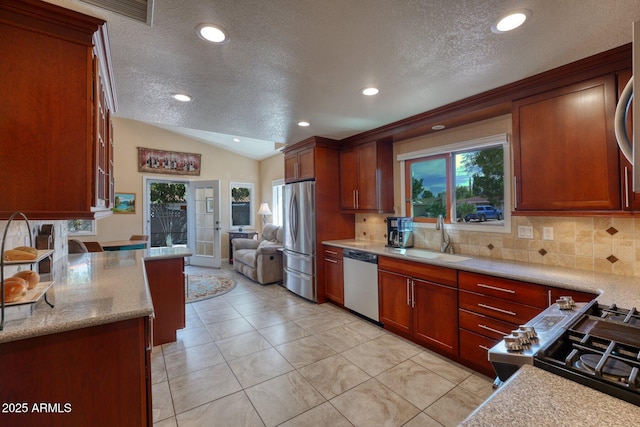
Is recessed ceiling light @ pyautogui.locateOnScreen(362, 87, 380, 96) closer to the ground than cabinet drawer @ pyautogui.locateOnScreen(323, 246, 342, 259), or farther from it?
farther from it

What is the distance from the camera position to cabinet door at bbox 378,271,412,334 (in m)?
2.85

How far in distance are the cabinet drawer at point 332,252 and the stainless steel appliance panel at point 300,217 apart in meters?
0.19

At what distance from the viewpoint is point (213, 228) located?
22.1 ft

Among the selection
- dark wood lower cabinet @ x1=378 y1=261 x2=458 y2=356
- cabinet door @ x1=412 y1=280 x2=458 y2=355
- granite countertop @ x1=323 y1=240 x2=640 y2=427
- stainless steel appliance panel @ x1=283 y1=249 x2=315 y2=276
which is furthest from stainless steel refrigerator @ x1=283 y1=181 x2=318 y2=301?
granite countertop @ x1=323 y1=240 x2=640 y2=427

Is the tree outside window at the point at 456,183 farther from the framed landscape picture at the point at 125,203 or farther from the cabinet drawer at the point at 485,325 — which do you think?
the framed landscape picture at the point at 125,203

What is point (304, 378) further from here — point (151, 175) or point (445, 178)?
point (151, 175)

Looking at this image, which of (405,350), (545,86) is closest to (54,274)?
(405,350)

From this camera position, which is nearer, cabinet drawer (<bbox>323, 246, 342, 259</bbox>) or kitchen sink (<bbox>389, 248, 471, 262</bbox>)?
kitchen sink (<bbox>389, 248, 471, 262</bbox>)

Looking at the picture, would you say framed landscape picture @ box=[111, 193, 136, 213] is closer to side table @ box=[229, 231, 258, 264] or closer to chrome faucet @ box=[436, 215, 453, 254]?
side table @ box=[229, 231, 258, 264]

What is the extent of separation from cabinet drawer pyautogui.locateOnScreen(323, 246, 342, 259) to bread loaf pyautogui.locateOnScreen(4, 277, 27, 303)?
3043mm

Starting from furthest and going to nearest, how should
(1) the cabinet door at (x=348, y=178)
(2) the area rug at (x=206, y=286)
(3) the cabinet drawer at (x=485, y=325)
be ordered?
(2) the area rug at (x=206, y=286), (1) the cabinet door at (x=348, y=178), (3) the cabinet drawer at (x=485, y=325)

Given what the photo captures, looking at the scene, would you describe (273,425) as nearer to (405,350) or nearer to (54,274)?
(405,350)

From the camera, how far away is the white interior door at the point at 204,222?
667 cm

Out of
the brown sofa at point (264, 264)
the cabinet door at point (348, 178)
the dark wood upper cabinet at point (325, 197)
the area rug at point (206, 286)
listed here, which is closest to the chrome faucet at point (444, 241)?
the cabinet door at point (348, 178)
